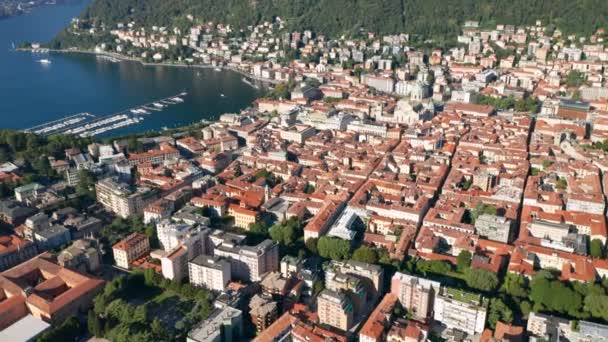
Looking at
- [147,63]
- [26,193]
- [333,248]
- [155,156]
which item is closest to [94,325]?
[333,248]

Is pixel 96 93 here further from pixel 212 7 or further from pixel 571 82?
pixel 571 82

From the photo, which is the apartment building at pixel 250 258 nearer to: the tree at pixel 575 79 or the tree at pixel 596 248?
the tree at pixel 596 248

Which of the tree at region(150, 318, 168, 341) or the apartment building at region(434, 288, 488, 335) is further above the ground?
the apartment building at region(434, 288, 488, 335)

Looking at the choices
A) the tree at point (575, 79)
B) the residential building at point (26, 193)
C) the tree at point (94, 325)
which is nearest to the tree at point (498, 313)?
the tree at point (94, 325)

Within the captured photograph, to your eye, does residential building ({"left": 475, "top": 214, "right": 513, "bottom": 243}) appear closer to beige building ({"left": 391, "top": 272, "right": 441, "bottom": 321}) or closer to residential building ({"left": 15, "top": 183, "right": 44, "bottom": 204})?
beige building ({"left": 391, "top": 272, "right": 441, "bottom": 321})

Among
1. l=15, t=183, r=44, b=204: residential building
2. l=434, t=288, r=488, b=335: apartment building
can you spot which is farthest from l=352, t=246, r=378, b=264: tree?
l=15, t=183, r=44, b=204: residential building
